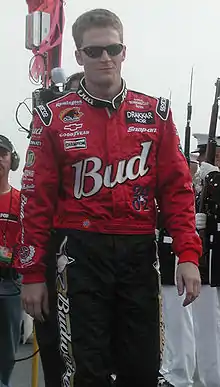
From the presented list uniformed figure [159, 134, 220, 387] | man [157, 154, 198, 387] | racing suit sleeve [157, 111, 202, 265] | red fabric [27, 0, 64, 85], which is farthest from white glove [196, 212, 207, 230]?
racing suit sleeve [157, 111, 202, 265]

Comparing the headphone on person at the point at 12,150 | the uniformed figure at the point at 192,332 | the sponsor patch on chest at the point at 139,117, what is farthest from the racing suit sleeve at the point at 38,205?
the uniformed figure at the point at 192,332

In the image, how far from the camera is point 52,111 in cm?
260

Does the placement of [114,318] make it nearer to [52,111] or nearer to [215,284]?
[52,111]

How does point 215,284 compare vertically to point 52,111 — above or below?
below

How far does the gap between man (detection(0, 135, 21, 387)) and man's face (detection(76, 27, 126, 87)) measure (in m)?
1.44

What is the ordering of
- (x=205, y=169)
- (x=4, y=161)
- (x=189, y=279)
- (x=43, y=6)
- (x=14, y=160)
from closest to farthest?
1. (x=189, y=279)
2. (x=4, y=161)
3. (x=14, y=160)
4. (x=205, y=169)
5. (x=43, y=6)

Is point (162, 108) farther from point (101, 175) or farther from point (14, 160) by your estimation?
point (14, 160)

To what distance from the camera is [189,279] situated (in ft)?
8.18

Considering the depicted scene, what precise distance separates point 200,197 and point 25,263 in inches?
87.0

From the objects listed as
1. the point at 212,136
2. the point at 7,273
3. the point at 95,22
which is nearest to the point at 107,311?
the point at 95,22

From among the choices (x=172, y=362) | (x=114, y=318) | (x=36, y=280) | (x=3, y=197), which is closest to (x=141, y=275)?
(x=114, y=318)

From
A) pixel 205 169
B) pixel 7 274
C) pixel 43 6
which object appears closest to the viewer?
pixel 7 274

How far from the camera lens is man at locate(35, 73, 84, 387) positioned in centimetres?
262

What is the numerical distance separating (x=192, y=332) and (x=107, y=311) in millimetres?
2414
